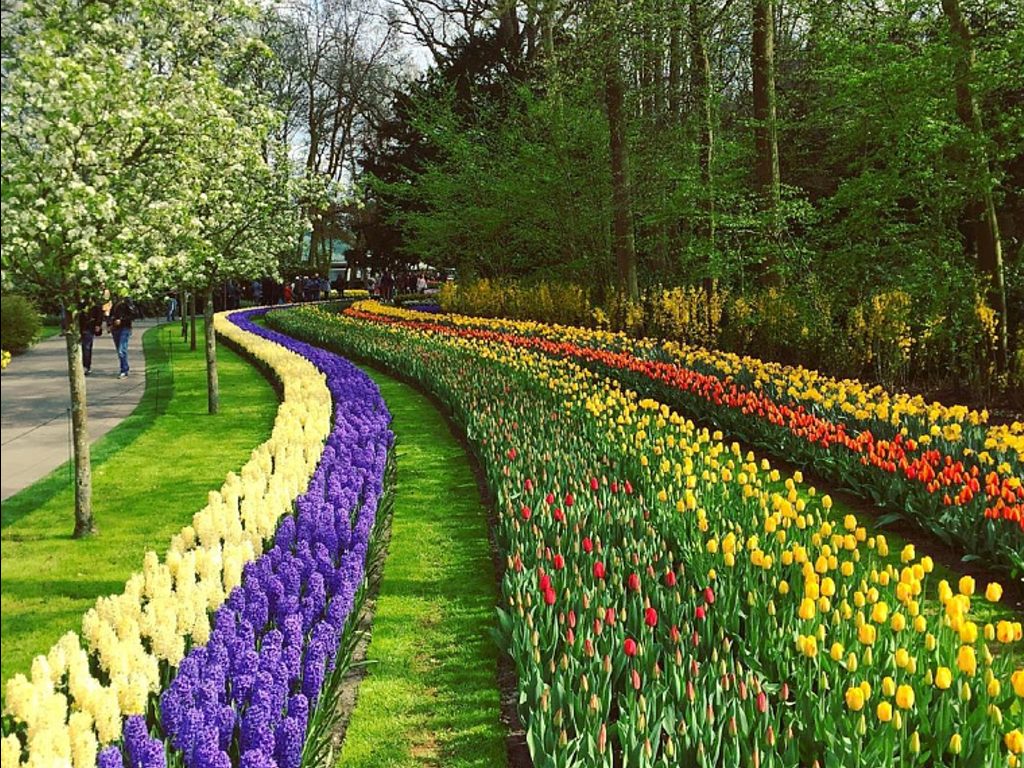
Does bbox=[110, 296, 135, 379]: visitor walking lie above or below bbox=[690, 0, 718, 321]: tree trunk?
below

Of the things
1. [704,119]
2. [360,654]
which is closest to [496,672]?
[360,654]

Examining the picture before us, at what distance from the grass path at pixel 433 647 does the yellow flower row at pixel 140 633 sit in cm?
77

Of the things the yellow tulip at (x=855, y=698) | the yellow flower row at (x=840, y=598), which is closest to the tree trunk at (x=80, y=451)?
the yellow flower row at (x=840, y=598)

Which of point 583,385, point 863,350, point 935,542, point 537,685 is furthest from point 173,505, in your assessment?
point 863,350

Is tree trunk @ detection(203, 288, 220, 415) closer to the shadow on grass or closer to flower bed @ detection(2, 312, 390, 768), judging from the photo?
the shadow on grass

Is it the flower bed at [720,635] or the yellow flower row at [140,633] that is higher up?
the yellow flower row at [140,633]

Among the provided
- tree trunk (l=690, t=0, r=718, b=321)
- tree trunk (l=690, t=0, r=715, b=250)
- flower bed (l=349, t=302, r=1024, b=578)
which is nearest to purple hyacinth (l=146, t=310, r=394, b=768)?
flower bed (l=349, t=302, r=1024, b=578)

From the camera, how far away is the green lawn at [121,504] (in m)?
1.91

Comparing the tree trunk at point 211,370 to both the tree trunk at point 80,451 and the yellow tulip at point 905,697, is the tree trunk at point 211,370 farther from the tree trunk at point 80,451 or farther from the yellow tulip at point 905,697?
the yellow tulip at point 905,697

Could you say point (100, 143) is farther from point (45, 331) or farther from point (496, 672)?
point (45, 331)

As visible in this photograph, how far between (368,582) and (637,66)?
1236cm

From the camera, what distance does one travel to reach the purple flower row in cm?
267

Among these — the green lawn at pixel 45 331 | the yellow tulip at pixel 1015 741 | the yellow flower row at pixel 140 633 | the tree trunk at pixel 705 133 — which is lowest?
the yellow tulip at pixel 1015 741

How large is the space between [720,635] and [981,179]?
7658mm
